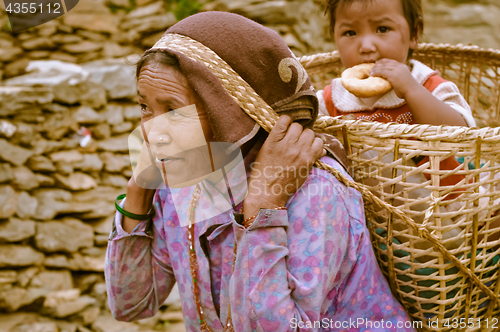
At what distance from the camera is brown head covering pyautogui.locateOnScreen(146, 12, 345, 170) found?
3.54 ft

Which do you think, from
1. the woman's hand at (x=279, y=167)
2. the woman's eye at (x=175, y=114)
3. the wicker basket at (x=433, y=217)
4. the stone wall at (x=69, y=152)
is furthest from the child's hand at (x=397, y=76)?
the stone wall at (x=69, y=152)

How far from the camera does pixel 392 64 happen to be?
179 cm

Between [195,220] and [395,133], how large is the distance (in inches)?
28.5

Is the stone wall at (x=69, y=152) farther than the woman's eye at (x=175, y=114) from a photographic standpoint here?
Yes

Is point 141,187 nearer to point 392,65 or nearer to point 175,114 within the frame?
point 175,114

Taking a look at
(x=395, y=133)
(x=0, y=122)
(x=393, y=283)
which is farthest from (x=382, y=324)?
(x=0, y=122)

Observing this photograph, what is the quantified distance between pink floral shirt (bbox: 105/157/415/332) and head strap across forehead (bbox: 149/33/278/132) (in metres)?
0.26

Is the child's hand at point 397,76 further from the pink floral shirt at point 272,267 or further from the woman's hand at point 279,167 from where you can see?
the woman's hand at point 279,167

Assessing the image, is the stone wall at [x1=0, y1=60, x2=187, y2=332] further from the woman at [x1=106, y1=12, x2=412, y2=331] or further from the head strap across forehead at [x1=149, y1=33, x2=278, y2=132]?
the head strap across forehead at [x1=149, y1=33, x2=278, y2=132]

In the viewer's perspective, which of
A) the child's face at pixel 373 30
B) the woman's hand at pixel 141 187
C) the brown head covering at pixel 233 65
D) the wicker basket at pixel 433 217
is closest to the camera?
the brown head covering at pixel 233 65

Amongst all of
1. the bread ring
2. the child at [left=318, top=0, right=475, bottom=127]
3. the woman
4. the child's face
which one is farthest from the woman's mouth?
the child's face

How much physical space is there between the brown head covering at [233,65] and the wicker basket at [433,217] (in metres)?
0.27

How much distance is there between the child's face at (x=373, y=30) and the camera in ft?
5.97

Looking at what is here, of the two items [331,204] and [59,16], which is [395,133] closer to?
[331,204]
